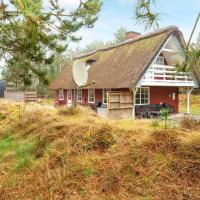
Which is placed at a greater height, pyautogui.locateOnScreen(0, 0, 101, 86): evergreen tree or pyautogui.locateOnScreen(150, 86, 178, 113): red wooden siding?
pyautogui.locateOnScreen(0, 0, 101, 86): evergreen tree

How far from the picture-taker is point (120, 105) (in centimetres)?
1598

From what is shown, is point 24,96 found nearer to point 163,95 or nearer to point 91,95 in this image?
point 91,95

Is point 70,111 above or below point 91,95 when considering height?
below

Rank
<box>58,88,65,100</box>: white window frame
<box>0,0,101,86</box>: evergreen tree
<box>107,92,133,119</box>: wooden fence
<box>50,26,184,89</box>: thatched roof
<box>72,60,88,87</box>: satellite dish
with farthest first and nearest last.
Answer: <box>58,88,65,100</box>: white window frame, <box>50,26,184,89</box>: thatched roof, <box>107,92,133,119</box>: wooden fence, <box>72,60,88,87</box>: satellite dish, <box>0,0,101,86</box>: evergreen tree

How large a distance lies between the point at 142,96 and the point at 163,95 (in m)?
2.33

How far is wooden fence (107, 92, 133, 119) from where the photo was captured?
14.8 meters

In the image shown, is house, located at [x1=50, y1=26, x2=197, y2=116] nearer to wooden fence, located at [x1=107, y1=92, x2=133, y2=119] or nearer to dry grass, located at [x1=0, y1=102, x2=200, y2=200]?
wooden fence, located at [x1=107, y1=92, x2=133, y2=119]

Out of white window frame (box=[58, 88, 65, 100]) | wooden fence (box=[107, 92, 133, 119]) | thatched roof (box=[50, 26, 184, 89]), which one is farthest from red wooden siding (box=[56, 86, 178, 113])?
white window frame (box=[58, 88, 65, 100])

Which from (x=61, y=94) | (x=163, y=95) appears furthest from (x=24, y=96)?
(x=163, y=95)

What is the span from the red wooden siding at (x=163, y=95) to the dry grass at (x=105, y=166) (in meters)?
14.8

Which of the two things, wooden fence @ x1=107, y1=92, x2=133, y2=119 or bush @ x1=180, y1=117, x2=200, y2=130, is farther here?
wooden fence @ x1=107, y1=92, x2=133, y2=119

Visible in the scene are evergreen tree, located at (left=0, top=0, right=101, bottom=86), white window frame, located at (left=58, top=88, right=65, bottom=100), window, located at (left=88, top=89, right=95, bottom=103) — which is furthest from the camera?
white window frame, located at (left=58, top=88, right=65, bottom=100)

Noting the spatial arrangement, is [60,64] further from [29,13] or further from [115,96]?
[29,13]

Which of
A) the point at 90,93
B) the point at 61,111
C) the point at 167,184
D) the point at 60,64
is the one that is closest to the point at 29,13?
the point at 167,184
